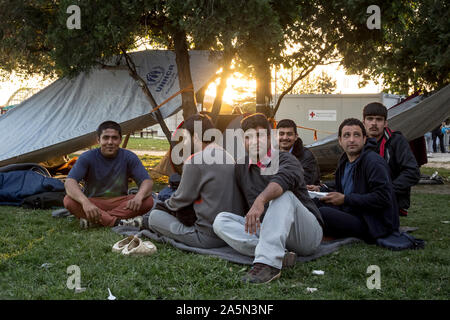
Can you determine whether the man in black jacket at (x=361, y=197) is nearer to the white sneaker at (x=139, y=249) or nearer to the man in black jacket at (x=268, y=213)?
the man in black jacket at (x=268, y=213)

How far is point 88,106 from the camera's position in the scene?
934cm

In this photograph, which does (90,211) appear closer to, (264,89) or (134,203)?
(134,203)

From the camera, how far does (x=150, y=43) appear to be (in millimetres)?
10492

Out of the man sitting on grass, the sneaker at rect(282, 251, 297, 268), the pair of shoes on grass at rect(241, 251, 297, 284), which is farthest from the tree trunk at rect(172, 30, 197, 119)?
the pair of shoes on grass at rect(241, 251, 297, 284)

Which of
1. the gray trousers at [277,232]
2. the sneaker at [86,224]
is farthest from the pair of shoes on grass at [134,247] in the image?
the sneaker at [86,224]

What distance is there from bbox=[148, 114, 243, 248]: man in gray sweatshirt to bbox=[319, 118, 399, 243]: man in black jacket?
37.3 inches

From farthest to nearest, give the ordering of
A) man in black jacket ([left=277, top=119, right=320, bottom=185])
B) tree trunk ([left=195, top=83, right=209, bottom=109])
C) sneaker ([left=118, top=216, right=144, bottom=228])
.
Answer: tree trunk ([left=195, top=83, right=209, bottom=109]), man in black jacket ([left=277, top=119, right=320, bottom=185]), sneaker ([left=118, top=216, right=144, bottom=228])

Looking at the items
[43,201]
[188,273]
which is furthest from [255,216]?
[43,201]

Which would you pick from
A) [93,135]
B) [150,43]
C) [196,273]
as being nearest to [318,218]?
[196,273]

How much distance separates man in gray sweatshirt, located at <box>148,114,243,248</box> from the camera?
3.97 meters

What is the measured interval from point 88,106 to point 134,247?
5781 millimetres

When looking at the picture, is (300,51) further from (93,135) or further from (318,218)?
(318,218)

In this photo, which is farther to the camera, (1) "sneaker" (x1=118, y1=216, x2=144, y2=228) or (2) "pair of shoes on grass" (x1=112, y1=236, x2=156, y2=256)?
(1) "sneaker" (x1=118, y1=216, x2=144, y2=228)

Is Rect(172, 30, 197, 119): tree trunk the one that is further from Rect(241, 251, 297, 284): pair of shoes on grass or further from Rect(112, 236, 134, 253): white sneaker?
Rect(241, 251, 297, 284): pair of shoes on grass
